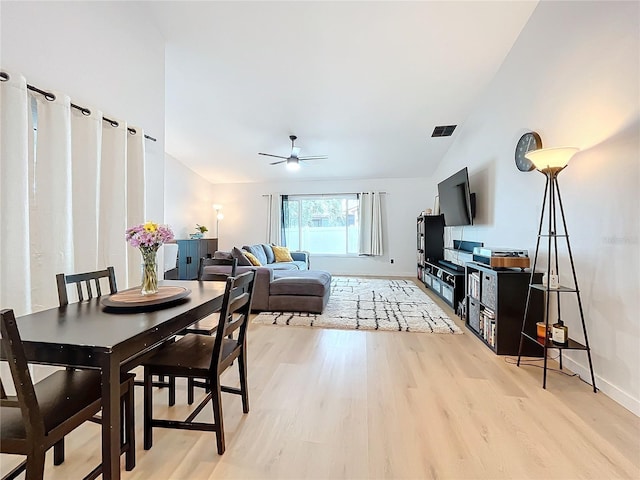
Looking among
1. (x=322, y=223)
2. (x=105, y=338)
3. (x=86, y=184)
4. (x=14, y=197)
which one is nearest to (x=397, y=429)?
(x=105, y=338)

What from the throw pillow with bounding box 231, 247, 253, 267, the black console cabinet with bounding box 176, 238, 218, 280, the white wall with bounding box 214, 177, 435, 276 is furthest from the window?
the throw pillow with bounding box 231, 247, 253, 267

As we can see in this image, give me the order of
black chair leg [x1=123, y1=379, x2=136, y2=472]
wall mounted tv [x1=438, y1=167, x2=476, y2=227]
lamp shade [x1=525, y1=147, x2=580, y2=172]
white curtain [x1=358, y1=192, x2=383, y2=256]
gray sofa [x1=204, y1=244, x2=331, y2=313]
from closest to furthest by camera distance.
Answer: black chair leg [x1=123, y1=379, x2=136, y2=472]
lamp shade [x1=525, y1=147, x2=580, y2=172]
gray sofa [x1=204, y1=244, x2=331, y2=313]
wall mounted tv [x1=438, y1=167, x2=476, y2=227]
white curtain [x1=358, y1=192, x2=383, y2=256]

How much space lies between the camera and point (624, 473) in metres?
1.29

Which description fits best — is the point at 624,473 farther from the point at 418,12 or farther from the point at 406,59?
the point at 406,59

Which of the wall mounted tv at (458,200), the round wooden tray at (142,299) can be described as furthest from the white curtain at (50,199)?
the wall mounted tv at (458,200)

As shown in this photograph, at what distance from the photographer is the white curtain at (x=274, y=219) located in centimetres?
→ 743

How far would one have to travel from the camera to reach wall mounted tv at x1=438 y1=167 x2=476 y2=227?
403 centimetres

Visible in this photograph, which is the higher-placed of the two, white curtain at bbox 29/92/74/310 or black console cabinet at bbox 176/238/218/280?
white curtain at bbox 29/92/74/310

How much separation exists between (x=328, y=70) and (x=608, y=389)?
377 cm

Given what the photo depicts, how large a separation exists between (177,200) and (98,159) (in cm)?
452

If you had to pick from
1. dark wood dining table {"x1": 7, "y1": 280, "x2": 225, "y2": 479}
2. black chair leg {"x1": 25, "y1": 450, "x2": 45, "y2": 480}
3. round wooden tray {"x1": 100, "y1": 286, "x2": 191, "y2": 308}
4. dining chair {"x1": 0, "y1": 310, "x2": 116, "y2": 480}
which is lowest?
black chair leg {"x1": 25, "y1": 450, "x2": 45, "y2": 480}

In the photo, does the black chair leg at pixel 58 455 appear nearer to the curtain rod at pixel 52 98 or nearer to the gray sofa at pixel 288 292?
the curtain rod at pixel 52 98

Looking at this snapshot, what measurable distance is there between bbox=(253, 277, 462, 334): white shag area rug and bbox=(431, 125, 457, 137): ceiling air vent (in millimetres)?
2758

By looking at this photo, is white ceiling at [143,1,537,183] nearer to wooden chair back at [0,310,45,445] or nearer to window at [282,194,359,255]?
window at [282,194,359,255]
